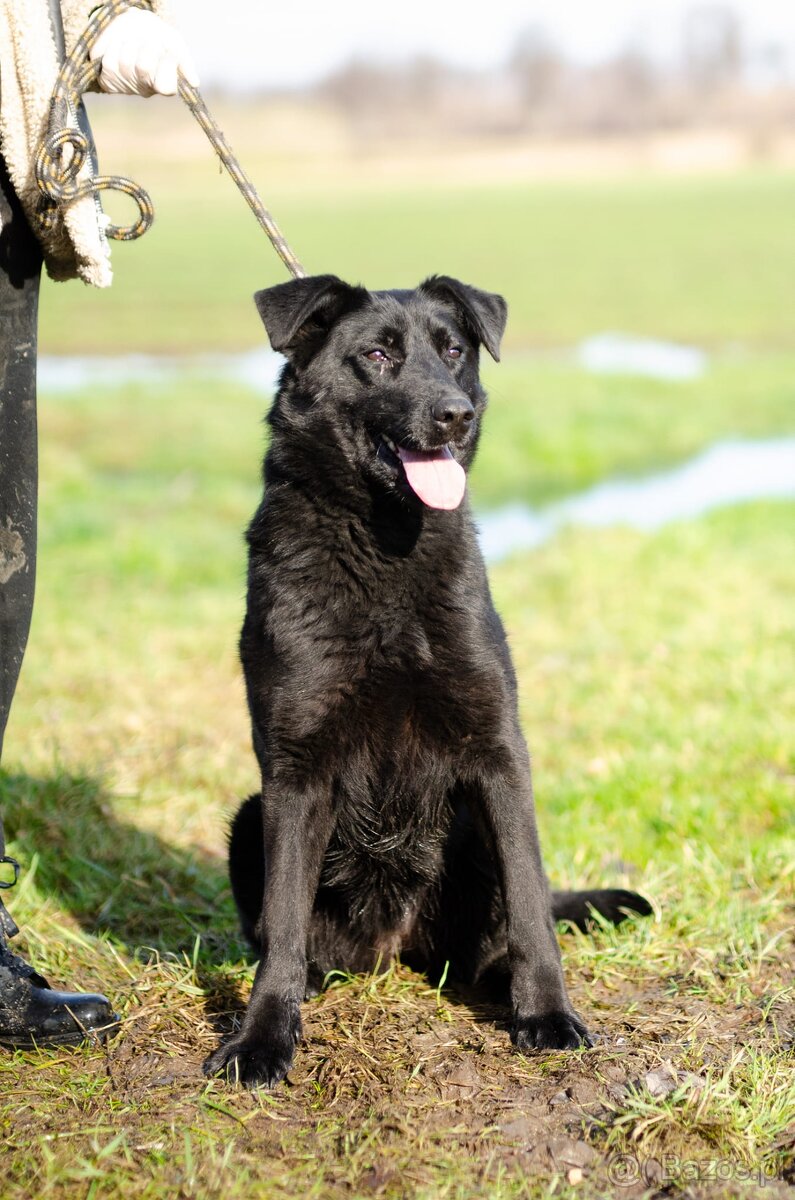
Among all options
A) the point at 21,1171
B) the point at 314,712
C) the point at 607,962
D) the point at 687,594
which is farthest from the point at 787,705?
the point at 21,1171

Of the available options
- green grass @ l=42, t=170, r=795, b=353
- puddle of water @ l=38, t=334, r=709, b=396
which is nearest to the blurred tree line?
green grass @ l=42, t=170, r=795, b=353

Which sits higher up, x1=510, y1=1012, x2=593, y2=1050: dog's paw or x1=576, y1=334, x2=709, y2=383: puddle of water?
x1=510, y1=1012, x2=593, y2=1050: dog's paw

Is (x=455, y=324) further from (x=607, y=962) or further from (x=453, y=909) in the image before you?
(x=607, y=962)

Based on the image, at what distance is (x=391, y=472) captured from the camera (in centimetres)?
308

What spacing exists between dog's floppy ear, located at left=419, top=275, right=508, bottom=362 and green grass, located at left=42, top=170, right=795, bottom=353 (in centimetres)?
1751

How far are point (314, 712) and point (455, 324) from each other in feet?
3.65

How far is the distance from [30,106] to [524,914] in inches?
79.5

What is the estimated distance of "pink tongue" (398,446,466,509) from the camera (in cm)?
297

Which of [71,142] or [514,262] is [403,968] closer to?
[71,142]

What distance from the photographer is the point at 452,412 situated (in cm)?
298

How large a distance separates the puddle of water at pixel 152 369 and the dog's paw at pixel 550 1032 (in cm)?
1359

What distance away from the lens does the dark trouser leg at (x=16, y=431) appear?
9.20 feet

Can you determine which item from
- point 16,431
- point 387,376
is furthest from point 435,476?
point 16,431

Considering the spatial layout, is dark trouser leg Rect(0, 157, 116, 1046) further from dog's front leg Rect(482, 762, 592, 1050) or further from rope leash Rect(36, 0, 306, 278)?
dog's front leg Rect(482, 762, 592, 1050)
